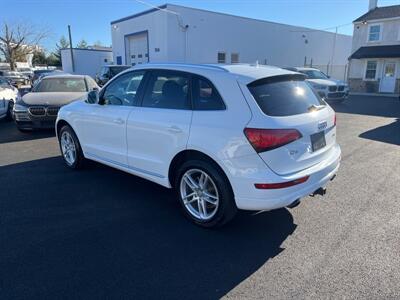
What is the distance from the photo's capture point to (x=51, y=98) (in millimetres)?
9062

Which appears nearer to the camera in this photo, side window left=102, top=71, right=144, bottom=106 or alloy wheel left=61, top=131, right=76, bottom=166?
side window left=102, top=71, right=144, bottom=106

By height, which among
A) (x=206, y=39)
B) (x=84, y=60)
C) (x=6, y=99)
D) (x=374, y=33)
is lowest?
(x=6, y=99)

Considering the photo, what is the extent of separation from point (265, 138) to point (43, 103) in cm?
744

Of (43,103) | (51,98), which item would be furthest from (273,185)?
(51,98)

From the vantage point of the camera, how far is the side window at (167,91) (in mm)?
3803

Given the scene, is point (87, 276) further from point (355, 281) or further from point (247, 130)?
point (355, 281)

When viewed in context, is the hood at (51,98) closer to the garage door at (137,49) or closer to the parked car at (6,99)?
the parked car at (6,99)

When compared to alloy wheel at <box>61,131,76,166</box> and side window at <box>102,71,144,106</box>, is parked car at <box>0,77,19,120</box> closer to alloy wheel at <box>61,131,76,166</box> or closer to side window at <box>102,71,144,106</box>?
alloy wheel at <box>61,131,76,166</box>

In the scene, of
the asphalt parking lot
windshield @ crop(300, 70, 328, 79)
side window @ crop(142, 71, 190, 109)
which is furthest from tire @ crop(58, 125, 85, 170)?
windshield @ crop(300, 70, 328, 79)

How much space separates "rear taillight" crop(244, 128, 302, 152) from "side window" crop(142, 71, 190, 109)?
36.1 inches

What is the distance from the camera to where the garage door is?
25.8 meters

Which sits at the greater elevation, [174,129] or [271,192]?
[174,129]

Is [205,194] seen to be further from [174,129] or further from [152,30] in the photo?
[152,30]

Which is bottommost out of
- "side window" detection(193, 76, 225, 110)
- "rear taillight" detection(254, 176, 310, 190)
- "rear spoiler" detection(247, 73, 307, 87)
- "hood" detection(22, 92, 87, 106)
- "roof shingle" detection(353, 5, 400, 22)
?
"rear taillight" detection(254, 176, 310, 190)
